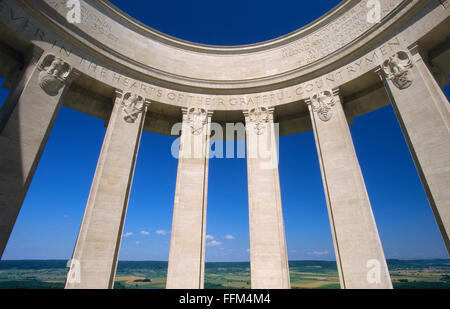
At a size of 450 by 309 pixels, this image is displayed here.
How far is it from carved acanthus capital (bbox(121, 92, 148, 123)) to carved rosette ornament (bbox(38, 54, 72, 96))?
4.19 metres

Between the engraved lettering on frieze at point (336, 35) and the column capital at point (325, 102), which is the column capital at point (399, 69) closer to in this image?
the engraved lettering on frieze at point (336, 35)

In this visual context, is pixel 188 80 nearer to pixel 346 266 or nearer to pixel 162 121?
pixel 162 121

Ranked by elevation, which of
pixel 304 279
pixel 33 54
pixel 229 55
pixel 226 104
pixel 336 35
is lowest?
pixel 304 279

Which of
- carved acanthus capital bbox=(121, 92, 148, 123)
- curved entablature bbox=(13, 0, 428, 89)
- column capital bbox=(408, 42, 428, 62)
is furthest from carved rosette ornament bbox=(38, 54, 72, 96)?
column capital bbox=(408, 42, 428, 62)

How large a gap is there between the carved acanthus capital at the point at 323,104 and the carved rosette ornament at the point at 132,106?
14487 millimetres

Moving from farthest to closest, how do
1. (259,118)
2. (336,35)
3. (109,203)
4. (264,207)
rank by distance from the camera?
(259,118) → (336,35) → (264,207) → (109,203)

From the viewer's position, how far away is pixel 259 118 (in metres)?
21.4

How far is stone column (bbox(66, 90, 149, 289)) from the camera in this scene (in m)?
14.1

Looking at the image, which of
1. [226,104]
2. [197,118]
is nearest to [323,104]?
[226,104]

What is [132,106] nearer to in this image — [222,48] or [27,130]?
[27,130]

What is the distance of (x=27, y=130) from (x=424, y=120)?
78.6 feet

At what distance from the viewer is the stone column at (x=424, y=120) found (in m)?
12.8

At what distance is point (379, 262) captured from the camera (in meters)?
13.7

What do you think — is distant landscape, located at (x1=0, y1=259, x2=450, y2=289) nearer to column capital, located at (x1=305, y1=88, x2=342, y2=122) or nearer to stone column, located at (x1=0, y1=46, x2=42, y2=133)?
stone column, located at (x1=0, y1=46, x2=42, y2=133)
